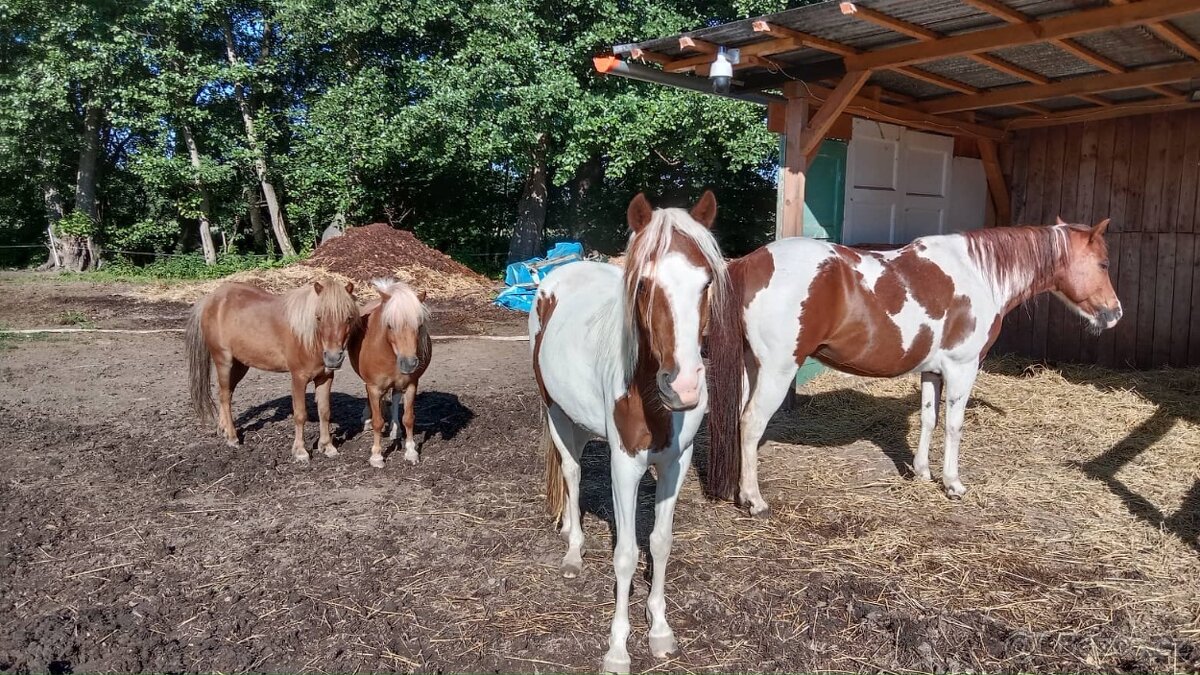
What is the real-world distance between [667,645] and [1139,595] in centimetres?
204

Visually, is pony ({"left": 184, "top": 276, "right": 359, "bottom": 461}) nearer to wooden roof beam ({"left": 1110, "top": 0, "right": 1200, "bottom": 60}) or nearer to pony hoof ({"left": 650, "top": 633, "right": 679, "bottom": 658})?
pony hoof ({"left": 650, "top": 633, "right": 679, "bottom": 658})

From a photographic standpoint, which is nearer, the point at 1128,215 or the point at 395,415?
the point at 395,415

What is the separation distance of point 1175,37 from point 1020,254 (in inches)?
66.2

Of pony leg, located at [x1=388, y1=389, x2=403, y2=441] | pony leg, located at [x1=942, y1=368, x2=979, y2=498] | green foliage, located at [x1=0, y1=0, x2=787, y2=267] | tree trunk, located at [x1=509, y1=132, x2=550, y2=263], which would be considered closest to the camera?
pony leg, located at [x1=942, y1=368, x2=979, y2=498]

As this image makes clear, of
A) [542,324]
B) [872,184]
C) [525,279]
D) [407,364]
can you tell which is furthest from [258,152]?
[542,324]

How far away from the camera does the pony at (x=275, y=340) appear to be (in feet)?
15.5

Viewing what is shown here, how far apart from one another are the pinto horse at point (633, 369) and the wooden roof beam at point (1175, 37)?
12.0 feet

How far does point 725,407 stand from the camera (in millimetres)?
3855

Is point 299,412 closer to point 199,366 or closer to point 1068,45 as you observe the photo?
point 199,366

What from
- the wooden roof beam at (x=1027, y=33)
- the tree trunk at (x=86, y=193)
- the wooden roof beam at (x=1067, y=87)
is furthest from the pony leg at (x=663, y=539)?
the tree trunk at (x=86, y=193)

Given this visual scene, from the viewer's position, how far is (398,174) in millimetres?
18406

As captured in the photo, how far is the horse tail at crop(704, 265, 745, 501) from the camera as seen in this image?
12.4 feet

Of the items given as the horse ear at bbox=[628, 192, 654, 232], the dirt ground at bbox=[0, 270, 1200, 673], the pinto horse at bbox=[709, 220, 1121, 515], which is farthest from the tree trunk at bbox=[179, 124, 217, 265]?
the horse ear at bbox=[628, 192, 654, 232]

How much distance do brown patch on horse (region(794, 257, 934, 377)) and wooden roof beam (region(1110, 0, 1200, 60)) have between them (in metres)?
2.16
